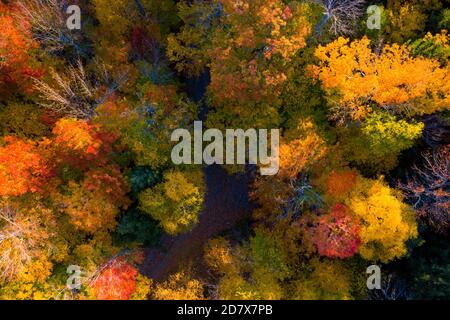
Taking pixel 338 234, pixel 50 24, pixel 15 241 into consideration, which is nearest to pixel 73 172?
pixel 15 241

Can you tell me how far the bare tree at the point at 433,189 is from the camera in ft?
66.7

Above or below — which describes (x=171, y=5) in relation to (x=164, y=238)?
above

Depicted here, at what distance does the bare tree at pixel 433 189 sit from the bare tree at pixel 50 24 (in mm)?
20360

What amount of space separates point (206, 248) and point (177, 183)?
577 centimetres

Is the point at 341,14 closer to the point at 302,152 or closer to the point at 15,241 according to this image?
the point at 302,152

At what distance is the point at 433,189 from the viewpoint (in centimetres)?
2147

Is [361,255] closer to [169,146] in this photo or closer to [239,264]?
[239,264]

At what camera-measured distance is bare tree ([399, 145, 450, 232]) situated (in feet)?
66.7

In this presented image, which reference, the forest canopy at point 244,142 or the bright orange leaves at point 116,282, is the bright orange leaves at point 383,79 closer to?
the forest canopy at point 244,142

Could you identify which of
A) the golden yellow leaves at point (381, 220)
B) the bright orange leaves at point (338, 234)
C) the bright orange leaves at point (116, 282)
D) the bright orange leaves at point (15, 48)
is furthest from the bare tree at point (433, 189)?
the bright orange leaves at point (15, 48)

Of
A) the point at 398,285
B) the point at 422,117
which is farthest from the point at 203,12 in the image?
the point at 398,285

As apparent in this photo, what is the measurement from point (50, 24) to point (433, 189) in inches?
906

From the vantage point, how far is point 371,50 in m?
21.9

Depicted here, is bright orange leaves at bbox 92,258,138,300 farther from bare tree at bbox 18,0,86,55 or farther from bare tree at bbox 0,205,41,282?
bare tree at bbox 18,0,86,55
